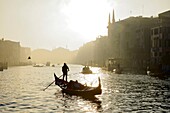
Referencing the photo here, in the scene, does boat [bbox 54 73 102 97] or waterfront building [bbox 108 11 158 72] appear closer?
boat [bbox 54 73 102 97]

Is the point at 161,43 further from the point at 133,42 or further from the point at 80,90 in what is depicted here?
the point at 80,90

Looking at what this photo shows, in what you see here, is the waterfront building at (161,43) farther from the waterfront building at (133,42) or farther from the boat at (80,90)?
the boat at (80,90)

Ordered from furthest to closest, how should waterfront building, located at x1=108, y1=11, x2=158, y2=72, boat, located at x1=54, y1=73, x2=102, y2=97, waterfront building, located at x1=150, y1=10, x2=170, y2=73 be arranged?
waterfront building, located at x1=108, y1=11, x2=158, y2=72 < waterfront building, located at x1=150, y1=10, x2=170, y2=73 < boat, located at x1=54, y1=73, x2=102, y2=97

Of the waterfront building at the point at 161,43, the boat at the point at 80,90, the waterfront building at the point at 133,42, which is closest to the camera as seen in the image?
the boat at the point at 80,90

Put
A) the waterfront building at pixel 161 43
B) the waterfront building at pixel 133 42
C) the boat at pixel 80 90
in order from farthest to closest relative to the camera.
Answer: the waterfront building at pixel 133 42 < the waterfront building at pixel 161 43 < the boat at pixel 80 90

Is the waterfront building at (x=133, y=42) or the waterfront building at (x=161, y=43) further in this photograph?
the waterfront building at (x=133, y=42)

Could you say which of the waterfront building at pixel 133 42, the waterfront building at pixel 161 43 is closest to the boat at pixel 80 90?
the waterfront building at pixel 161 43

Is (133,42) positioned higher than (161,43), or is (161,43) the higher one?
(133,42)

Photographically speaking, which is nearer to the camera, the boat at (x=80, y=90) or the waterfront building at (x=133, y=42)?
the boat at (x=80, y=90)

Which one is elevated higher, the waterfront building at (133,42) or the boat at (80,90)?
the waterfront building at (133,42)

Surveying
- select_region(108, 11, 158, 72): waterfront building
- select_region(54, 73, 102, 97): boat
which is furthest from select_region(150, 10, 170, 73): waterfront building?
select_region(54, 73, 102, 97): boat

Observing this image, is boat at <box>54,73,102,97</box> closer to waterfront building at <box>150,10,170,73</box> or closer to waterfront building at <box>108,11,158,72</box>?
waterfront building at <box>150,10,170,73</box>

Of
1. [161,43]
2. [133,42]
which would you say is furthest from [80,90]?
[133,42]

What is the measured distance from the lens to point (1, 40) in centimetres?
18375
